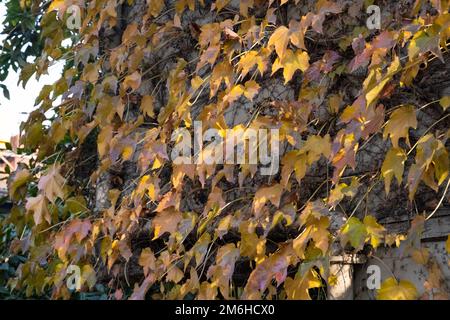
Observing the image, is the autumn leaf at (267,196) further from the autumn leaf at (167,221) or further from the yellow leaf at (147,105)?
the yellow leaf at (147,105)

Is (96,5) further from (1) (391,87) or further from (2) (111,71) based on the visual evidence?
(1) (391,87)

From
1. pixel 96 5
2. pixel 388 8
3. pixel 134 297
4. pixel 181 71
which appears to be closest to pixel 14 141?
pixel 96 5

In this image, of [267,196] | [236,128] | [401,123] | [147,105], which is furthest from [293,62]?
[147,105]

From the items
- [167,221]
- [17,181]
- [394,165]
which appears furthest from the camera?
[17,181]

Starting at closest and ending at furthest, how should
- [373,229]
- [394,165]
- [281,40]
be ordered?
[394,165] → [373,229] → [281,40]

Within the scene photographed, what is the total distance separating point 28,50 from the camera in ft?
17.9

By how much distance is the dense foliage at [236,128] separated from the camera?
1937 mm

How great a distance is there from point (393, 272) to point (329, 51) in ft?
2.33

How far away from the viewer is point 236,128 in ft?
7.39

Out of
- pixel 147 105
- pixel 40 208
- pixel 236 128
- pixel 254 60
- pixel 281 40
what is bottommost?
pixel 40 208

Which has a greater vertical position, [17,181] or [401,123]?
[401,123]

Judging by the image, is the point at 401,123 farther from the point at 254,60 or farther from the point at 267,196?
the point at 254,60

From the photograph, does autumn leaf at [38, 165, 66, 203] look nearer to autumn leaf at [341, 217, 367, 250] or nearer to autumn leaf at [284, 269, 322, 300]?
autumn leaf at [284, 269, 322, 300]

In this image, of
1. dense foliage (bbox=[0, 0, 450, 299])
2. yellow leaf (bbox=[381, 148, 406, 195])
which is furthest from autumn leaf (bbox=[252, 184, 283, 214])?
yellow leaf (bbox=[381, 148, 406, 195])
